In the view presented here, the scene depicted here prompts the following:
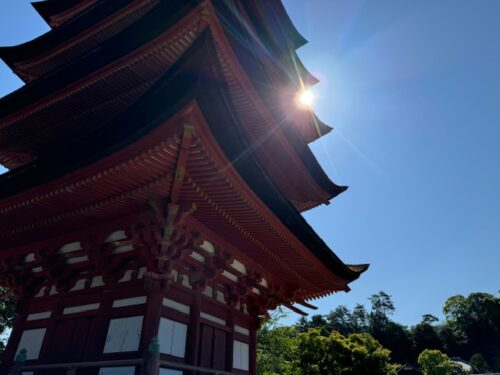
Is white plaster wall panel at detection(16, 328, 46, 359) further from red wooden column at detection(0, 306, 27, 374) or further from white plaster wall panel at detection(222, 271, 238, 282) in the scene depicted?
white plaster wall panel at detection(222, 271, 238, 282)

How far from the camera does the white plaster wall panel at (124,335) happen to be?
5801 millimetres

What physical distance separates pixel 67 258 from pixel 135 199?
3.07m

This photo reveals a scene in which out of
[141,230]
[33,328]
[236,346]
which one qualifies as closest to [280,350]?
[236,346]

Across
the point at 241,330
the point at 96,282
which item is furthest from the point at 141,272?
the point at 241,330

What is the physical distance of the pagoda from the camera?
5035mm

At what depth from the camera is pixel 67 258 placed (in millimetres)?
7316

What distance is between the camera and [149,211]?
571 cm

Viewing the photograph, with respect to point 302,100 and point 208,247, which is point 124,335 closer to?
point 208,247

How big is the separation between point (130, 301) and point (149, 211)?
199 cm

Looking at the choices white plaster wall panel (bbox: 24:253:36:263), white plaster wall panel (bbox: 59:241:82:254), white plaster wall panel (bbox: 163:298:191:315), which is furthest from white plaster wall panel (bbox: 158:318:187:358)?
white plaster wall panel (bbox: 24:253:36:263)

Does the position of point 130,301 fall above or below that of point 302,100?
below

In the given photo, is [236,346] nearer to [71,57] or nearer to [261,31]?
[71,57]

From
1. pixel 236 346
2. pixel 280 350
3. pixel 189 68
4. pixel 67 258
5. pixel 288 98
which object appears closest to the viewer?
pixel 189 68

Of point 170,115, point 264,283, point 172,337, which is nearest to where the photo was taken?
point 170,115
